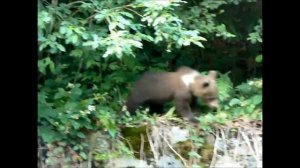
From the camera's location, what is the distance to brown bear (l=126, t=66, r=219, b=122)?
2.01 meters

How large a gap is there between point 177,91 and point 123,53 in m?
0.28

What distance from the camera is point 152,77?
201cm

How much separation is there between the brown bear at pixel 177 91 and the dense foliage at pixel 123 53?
0.03m

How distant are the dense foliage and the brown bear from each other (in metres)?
0.03

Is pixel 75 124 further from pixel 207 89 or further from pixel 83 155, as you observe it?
pixel 207 89

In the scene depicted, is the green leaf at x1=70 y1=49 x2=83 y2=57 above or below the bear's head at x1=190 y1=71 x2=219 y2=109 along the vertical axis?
above
